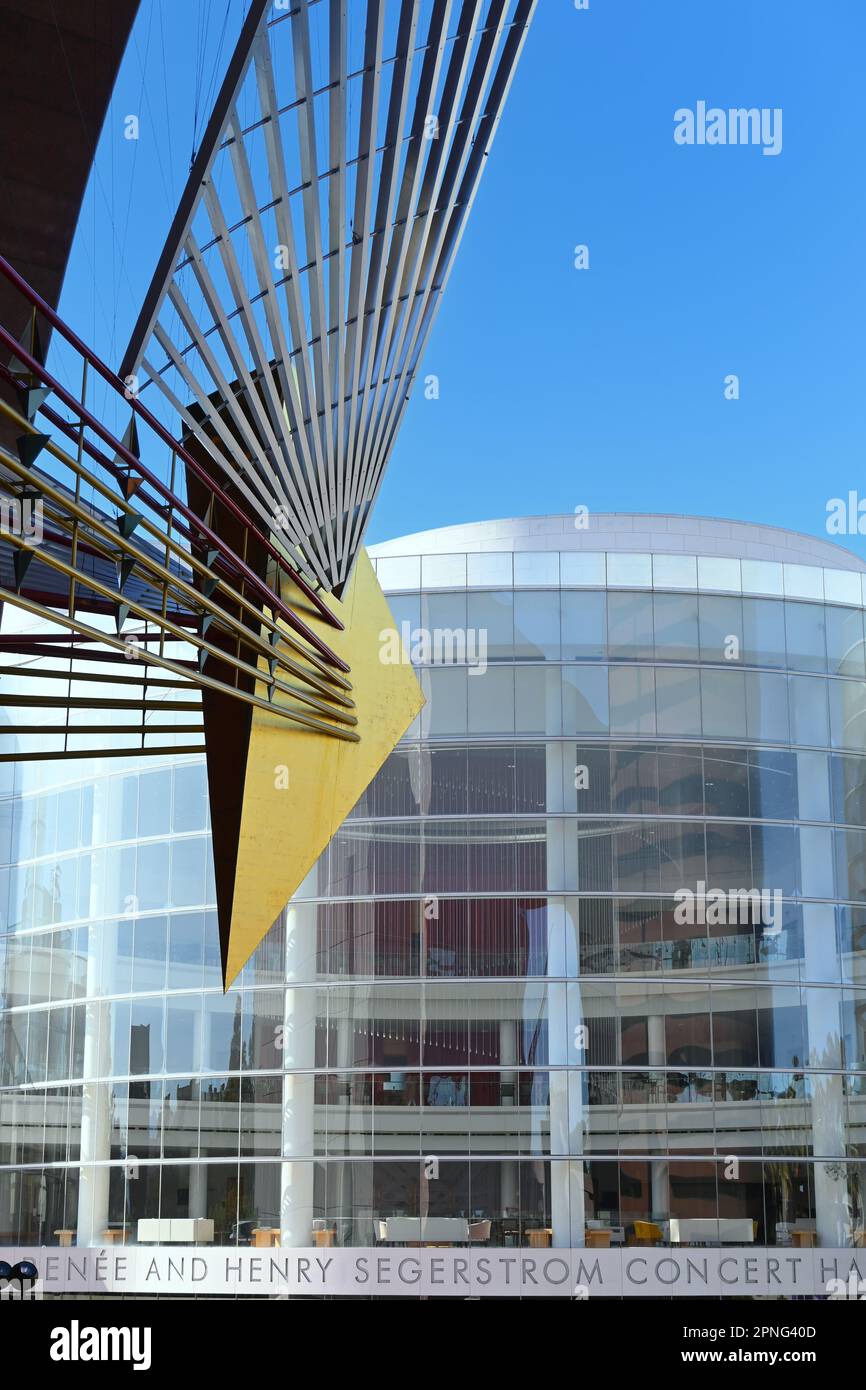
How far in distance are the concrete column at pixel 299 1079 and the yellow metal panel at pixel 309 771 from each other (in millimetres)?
Answer: 18662

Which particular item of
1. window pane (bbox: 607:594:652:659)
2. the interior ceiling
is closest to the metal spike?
the interior ceiling

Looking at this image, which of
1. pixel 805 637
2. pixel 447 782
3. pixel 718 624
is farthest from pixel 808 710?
pixel 447 782

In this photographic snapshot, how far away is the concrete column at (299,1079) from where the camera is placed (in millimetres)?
36375

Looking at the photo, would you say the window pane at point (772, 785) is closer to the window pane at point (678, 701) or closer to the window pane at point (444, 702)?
the window pane at point (678, 701)

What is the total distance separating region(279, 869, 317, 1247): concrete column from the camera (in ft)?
119

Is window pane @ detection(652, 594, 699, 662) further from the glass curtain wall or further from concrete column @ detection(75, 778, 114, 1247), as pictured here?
concrete column @ detection(75, 778, 114, 1247)

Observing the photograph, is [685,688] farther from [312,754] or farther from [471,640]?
[312,754]

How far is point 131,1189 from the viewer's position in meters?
37.9

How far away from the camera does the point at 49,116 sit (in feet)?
57.1

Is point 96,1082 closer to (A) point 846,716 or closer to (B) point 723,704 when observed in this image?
(B) point 723,704

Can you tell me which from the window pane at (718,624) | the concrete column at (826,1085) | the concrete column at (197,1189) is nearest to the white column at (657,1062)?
the concrete column at (826,1085)

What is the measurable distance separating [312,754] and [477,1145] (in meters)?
21.0
